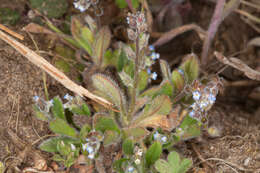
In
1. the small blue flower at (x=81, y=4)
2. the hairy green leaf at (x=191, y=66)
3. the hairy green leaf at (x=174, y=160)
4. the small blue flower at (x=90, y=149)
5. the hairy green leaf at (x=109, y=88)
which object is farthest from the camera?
the hairy green leaf at (x=191, y=66)

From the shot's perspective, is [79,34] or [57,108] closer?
[57,108]

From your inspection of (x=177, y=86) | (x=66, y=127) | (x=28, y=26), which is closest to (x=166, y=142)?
(x=177, y=86)

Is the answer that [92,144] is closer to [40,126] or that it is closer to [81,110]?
[81,110]

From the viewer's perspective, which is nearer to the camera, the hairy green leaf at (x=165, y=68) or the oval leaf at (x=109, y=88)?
the oval leaf at (x=109, y=88)

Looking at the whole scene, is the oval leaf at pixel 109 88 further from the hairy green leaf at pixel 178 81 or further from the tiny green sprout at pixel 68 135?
the hairy green leaf at pixel 178 81

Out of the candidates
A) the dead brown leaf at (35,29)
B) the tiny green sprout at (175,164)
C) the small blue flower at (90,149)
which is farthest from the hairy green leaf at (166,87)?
the dead brown leaf at (35,29)

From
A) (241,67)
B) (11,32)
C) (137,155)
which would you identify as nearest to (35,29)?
(11,32)

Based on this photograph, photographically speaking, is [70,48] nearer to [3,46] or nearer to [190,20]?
[3,46]
